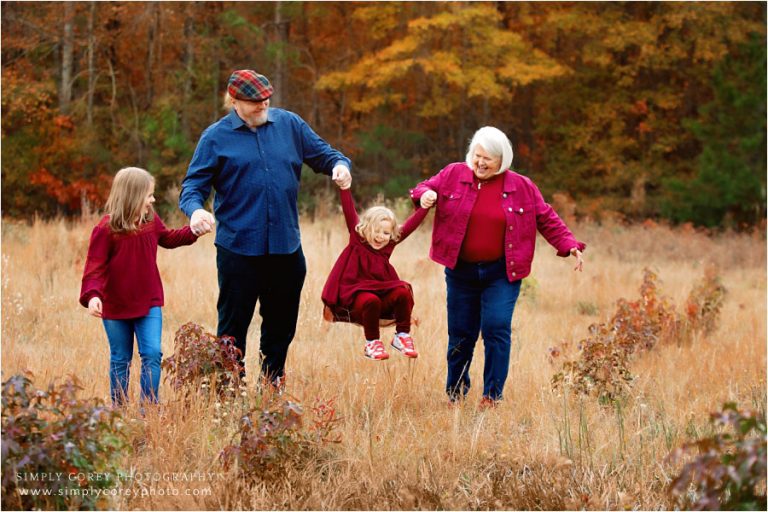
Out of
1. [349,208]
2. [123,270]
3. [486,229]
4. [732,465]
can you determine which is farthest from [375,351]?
[732,465]

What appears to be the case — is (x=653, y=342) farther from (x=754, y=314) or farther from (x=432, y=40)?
(x=432, y=40)

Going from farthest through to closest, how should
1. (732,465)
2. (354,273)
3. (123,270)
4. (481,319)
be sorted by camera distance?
1. (481,319)
2. (354,273)
3. (123,270)
4. (732,465)

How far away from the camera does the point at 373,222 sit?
517 centimetres

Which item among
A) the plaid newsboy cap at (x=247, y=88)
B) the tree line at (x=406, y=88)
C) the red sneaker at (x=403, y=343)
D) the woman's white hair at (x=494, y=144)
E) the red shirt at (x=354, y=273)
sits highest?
the tree line at (x=406, y=88)

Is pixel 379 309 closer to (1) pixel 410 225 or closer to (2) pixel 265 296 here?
(1) pixel 410 225

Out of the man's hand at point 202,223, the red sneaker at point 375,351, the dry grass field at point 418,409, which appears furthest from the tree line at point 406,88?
the man's hand at point 202,223

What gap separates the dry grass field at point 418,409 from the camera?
4.18 meters

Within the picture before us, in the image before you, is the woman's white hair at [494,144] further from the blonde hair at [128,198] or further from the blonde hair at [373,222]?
the blonde hair at [128,198]

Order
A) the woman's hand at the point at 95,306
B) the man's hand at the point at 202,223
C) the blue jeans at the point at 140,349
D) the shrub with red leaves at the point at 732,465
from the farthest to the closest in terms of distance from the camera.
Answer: the blue jeans at the point at 140,349, the woman's hand at the point at 95,306, the man's hand at the point at 202,223, the shrub with red leaves at the point at 732,465

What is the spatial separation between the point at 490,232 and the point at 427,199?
0.42 meters

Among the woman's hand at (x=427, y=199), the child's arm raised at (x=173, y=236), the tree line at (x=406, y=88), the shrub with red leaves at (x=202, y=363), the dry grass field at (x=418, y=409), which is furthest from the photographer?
the tree line at (x=406, y=88)

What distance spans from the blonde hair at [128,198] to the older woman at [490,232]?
5.14 ft

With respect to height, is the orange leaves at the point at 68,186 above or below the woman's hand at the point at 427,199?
above

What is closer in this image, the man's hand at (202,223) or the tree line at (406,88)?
the man's hand at (202,223)
